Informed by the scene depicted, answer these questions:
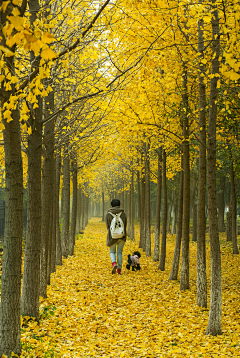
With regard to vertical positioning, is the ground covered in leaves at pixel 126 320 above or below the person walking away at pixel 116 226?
below

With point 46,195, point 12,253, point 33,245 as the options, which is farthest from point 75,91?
point 12,253

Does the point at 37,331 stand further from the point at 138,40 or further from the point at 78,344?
the point at 138,40

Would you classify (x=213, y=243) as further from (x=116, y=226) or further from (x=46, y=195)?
(x=116, y=226)

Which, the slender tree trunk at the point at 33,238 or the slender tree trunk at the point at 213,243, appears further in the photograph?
the slender tree trunk at the point at 213,243

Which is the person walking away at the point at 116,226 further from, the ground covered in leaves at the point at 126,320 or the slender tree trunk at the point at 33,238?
the slender tree trunk at the point at 33,238

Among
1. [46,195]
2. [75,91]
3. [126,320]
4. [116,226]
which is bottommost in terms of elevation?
[126,320]

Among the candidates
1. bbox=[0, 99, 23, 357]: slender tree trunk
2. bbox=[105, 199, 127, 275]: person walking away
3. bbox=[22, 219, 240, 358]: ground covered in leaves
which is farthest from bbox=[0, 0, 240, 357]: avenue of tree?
bbox=[105, 199, 127, 275]: person walking away

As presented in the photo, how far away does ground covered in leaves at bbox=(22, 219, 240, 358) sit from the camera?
4.81 metres

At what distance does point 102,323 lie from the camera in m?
6.07

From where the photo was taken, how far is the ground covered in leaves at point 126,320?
4809 millimetres

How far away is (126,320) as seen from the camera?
6254 millimetres

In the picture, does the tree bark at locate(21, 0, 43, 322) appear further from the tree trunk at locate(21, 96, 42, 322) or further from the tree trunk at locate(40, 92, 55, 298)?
the tree trunk at locate(40, 92, 55, 298)

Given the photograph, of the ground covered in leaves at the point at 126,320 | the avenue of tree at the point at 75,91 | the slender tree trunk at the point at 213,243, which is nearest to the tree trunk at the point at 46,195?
the avenue of tree at the point at 75,91

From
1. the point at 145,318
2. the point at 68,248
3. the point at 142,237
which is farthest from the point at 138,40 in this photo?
the point at 142,237
